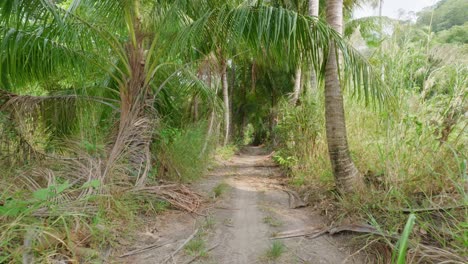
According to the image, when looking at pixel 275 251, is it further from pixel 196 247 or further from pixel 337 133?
pixel 337 133

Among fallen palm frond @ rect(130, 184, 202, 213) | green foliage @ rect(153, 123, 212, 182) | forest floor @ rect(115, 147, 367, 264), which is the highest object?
green foliage @ rect(153, 123, 212, 182)

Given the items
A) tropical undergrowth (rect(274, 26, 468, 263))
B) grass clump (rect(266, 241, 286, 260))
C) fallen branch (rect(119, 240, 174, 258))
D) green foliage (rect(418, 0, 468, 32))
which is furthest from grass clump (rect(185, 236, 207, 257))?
green foliage (rect(418, 0, 468, 32))

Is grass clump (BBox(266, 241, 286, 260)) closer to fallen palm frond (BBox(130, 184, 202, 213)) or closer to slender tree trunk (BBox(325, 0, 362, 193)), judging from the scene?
slender tree trunk (BBox(325, 0, 362, 193))

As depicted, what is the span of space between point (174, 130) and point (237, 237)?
2465 mm

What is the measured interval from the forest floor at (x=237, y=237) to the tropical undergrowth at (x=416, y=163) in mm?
316

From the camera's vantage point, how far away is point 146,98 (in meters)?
3.74

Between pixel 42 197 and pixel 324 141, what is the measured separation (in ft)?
12.7

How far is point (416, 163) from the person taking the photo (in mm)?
2398

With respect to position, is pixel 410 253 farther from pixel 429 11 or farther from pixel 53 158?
pixel 53 158

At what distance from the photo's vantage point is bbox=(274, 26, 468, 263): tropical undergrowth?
183 centimetres

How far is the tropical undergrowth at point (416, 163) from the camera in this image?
72.2 inches

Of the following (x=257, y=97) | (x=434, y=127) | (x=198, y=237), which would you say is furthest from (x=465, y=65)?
(x=257, y=97)

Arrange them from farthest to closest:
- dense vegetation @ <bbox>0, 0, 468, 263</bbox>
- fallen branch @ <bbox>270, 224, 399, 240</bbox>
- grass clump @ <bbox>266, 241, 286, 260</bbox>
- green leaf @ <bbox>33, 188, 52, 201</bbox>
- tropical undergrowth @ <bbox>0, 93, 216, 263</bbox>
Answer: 1. fallen branch @ <bbox>270, 224, 399, 240</bbox>
2. grass clump @ <bbox>266, 241, 286, 260</bbox>
3. dense vegetation @ <bbox>0, 0, 468, 263</bbox>
4. green leaf @ <bbox>33, 188, 52, 201</bbox>
5. tropical undergrowth @ <bbox>0, 93, 216, 263</bbox>

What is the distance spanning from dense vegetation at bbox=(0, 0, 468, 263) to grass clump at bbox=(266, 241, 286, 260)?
67cm
